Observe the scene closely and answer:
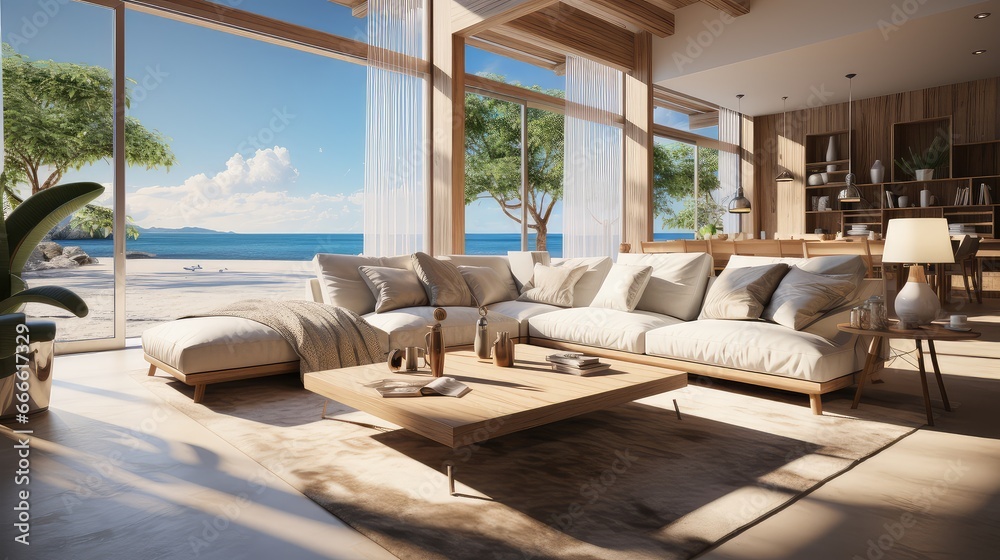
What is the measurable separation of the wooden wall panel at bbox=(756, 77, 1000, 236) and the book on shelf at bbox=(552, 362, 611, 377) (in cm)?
859

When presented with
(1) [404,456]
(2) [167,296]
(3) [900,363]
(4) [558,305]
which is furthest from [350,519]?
(2) [167,296]

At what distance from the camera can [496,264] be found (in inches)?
204

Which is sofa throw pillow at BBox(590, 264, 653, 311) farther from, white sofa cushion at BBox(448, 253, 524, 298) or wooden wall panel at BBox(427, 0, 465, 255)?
wooden wall panel at BBox(427, 0, 465, 255)

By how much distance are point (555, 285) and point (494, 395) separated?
2.55 meters

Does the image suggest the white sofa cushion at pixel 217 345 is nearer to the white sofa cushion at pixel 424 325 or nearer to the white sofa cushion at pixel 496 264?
the white sofa cushion at pixel 424 325

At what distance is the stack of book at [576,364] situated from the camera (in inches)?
107

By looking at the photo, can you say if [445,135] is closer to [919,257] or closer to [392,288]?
[392,288]

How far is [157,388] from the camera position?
3482 millimetres

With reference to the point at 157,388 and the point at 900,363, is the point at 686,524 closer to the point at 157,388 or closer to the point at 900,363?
the point at 157,388

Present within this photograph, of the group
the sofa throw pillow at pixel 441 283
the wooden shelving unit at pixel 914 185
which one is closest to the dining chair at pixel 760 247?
the sofa throw pillow at pixel 441 283

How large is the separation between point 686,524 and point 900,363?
11.4 ft

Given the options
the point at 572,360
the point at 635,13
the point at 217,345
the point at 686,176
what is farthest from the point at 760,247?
the point at 686,176

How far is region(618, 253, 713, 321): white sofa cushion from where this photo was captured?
416 cm

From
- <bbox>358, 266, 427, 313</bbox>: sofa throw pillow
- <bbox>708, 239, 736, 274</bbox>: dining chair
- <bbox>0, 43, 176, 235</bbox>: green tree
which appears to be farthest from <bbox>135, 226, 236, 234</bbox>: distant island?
<bbox>708, 239, 736, 274</bbox>: dining chair
